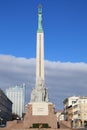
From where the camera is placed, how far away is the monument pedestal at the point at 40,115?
66125mm

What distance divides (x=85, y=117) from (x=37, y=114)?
198 feet

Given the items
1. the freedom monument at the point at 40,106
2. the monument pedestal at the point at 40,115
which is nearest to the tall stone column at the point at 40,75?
the freedom monument at the point at 40,106

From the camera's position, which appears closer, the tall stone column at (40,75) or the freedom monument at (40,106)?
the freedom monument at (40,106)

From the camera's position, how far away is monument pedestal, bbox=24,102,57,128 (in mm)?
66125

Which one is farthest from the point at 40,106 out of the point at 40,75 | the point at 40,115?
the point at 40,75

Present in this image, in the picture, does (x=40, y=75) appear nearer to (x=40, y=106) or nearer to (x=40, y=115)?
(x=40, y=106)

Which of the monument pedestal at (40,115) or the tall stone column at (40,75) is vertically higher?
the tall stone column at (40,75)

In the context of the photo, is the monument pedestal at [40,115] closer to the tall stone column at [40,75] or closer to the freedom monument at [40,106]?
the freedom monument at [40,106]

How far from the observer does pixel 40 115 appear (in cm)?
6688

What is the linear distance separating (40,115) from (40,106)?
176 cm

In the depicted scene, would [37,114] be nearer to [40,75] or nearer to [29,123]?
[29,123]

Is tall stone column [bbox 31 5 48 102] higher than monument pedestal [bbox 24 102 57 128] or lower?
higher

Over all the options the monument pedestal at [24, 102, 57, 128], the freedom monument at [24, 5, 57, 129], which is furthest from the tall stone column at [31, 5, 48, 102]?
the monument pedestal at [24, 102, 57, 128]

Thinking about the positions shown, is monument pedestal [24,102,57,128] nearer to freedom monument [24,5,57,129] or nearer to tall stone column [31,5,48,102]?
freedom monument [24,5,57,129]
